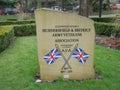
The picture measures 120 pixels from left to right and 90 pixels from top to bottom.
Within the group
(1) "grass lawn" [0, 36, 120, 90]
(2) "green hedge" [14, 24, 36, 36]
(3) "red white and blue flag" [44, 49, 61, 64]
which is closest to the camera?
(1) "grass lawn" [0, 36, 120, 90]

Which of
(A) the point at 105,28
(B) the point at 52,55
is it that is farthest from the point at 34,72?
(A) the point at 105,28

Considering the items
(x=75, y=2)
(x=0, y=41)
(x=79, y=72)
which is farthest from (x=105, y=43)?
(x=75, y=2)

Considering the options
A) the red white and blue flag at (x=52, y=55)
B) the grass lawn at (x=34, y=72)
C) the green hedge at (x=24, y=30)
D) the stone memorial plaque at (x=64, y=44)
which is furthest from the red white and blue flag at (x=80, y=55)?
the green hedge at (x=24, y=30)

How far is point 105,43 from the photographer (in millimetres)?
10477

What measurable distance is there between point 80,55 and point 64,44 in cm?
43

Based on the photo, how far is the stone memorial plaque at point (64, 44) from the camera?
5375 millimetres

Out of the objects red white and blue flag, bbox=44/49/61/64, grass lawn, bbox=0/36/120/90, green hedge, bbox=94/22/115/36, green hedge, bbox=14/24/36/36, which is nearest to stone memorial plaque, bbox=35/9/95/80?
red white and blue flag, bbox=44/49/61/64

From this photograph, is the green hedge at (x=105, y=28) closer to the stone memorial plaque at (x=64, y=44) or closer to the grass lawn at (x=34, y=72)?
the grass lawn at (x=34, y=72)

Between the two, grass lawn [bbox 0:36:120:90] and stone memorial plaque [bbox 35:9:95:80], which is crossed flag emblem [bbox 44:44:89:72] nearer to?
stone memorial plaque [bbox 35:9:95:80]

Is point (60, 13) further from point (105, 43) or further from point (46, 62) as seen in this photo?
point (105, 43)

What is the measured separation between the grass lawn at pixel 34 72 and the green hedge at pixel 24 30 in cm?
509

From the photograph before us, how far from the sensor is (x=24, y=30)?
14492 mm

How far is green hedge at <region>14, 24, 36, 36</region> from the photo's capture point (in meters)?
14.2

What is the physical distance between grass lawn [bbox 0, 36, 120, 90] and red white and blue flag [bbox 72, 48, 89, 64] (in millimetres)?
504
